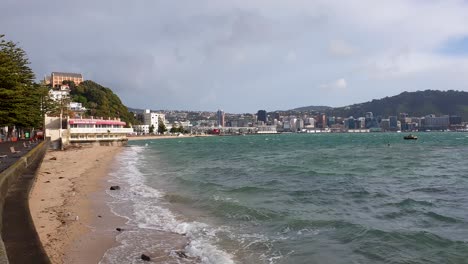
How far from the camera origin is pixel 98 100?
157125 mm

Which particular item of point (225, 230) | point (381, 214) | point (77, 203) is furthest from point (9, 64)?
point (381, 214)

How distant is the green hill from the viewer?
145 meters

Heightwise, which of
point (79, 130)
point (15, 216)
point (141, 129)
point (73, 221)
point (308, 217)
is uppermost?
point (79, 130)

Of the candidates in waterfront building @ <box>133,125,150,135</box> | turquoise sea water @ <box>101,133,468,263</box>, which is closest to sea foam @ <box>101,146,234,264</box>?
turquoise sea water @ <box>101,133,468,263</box>

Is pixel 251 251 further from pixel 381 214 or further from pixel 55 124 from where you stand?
pixel 55 124

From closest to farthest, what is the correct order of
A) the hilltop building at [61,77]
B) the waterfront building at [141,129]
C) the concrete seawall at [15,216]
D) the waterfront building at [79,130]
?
1. the concrete seawall at [15,216]
2. the waterfront building at [79,130]
3. the waterfront building at [141,129]
4. the hilltop building at [61,77]

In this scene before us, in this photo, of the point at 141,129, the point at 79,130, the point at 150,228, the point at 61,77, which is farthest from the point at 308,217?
the point at 61,77

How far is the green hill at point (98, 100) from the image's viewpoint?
144750mm

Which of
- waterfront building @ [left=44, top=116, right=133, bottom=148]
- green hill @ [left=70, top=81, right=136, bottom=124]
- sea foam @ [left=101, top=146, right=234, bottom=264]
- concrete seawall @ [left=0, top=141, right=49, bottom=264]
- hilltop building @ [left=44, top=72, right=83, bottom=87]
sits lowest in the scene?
sea foam @ [left=101, top=146, right=234, bottom=264]

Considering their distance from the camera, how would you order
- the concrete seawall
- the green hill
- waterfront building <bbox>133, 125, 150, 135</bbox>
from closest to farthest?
the concrete seawall < the green hill < waterfront building <bbox>133, 125, 150, 135</bbox>

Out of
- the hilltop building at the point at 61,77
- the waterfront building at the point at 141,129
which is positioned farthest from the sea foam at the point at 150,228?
the hilltop building at the point at 61,77

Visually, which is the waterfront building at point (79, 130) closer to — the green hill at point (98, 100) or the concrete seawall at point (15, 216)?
the concrete seawall at point (15, 216)

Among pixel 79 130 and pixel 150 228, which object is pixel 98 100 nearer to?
pixel 79 130

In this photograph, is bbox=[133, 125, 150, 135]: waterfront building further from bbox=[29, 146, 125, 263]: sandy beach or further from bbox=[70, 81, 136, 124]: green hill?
bbox=[29, 146, 125, 263]: sandy beach
